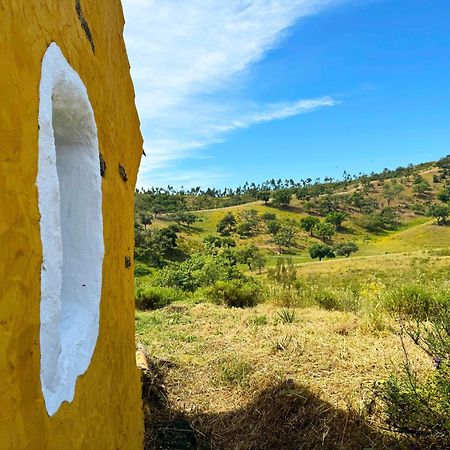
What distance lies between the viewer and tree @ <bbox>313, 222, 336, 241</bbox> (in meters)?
64.6

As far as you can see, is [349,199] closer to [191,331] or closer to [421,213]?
[421,213]

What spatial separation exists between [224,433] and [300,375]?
50.8 inches

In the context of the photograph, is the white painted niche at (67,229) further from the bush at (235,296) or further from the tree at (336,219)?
the tree at (336,219)

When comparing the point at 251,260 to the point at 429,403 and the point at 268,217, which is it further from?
the point at 429,403

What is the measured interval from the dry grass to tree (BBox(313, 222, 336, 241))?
190 feet

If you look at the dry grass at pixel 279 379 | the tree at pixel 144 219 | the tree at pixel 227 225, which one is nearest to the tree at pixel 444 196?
the tree at pixel 227 225

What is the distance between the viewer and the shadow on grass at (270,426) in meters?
3.90

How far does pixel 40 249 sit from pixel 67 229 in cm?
82

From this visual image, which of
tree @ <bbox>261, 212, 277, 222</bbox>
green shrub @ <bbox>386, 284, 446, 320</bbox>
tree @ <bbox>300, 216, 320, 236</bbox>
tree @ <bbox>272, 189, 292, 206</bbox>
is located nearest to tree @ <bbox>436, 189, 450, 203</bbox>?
tree @ <bbox>300, 216, 320, 236</bbox>

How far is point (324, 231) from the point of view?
64625mm

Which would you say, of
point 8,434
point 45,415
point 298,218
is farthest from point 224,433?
point 298,218

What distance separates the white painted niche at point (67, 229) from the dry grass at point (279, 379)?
2.33 meters

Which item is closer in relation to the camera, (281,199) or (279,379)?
(279,379)

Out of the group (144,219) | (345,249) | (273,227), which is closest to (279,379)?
(144,219)
